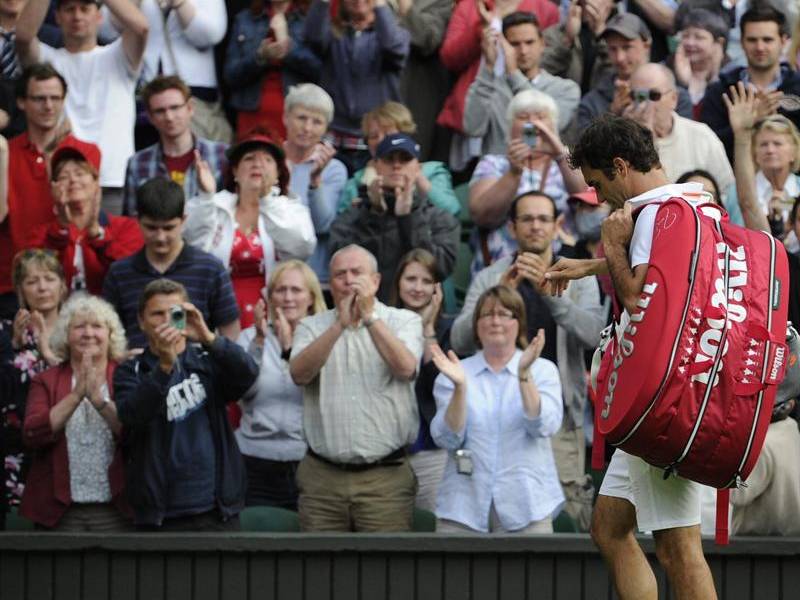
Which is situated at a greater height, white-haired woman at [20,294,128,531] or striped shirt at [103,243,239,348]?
striped shirt at [103,243,239,348]

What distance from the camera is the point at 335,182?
35.8 feet

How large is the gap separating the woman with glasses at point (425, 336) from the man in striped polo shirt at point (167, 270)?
994 millimetres

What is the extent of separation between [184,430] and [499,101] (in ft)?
12.7

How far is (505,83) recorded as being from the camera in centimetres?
1149

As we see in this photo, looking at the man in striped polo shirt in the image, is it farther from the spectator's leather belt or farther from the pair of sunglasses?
the pair of sunglasses

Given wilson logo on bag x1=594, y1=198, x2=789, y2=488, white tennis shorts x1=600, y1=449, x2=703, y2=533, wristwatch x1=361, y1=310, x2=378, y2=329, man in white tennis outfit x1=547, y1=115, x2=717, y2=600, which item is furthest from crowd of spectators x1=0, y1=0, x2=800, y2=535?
wilson logo on bag x1=594, y1=198, x2=789, y2=488

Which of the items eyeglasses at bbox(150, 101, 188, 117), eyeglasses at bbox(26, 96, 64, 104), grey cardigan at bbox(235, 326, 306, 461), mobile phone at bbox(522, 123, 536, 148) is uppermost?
eyeglasses at bbox(26, 96, 64, 104)

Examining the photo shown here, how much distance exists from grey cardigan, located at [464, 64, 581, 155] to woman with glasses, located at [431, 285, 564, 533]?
2855mm

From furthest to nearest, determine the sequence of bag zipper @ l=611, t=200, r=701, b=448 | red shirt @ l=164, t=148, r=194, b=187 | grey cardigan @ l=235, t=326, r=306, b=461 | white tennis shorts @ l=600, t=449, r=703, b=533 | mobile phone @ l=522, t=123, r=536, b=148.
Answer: red shirt @ l=164, t=148, r=194, b=187
mobile phone @ l=522, t=123, r=536, b=148
grey cardigan @ l=235, t=326, r=306, b=461
white tennis shorts @ l=600, t=449, r=703, b=533
bag zipper @ l=611, t=200, r=701, b=448

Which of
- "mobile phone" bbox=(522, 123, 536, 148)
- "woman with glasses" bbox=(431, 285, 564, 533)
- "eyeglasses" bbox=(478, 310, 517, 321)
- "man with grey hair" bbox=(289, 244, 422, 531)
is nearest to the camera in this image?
"woman with glasses" bbox=(431, 285, 564, 533)

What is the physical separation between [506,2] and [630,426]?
6.77 m

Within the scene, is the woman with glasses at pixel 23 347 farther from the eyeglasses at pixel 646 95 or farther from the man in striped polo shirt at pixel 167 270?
the eyeglasses at pixel 646 95

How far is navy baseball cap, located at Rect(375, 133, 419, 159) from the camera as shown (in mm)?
10234

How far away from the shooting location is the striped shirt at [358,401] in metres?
8.92
